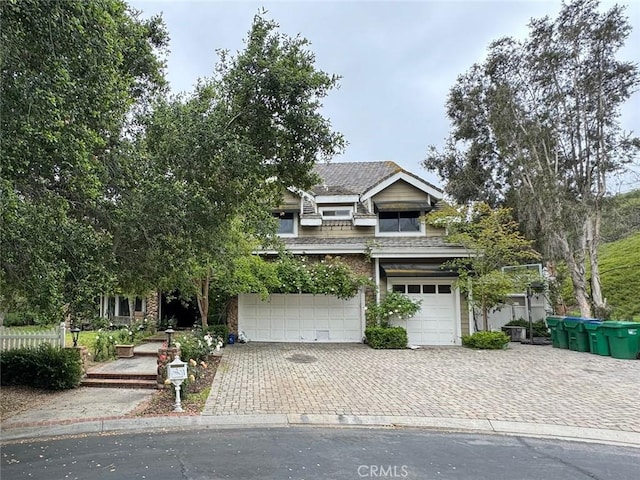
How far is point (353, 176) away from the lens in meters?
19.6

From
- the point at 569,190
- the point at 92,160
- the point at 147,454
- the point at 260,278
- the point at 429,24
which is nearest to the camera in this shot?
the point at 147,454

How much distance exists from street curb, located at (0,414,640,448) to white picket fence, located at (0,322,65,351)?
2.89 meters

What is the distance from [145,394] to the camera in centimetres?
796

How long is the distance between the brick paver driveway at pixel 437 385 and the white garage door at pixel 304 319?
2198mm

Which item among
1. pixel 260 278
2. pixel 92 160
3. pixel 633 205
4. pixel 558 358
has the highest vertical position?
pixel 633 205

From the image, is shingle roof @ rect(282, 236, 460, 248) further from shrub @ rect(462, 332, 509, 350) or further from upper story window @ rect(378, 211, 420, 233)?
shrub @ rect(462, 332, 509, 350)

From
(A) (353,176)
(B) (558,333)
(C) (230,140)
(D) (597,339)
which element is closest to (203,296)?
(C) (230,140)

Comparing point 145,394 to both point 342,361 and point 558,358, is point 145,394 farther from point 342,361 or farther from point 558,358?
point 558,358

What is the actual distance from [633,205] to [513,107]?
6.95 metres

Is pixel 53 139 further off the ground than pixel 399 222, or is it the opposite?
pixel 399 222

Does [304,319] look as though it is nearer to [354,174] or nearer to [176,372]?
[354,174]

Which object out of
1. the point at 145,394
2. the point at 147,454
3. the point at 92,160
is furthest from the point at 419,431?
the point at 92,160

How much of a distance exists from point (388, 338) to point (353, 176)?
29.2 ft

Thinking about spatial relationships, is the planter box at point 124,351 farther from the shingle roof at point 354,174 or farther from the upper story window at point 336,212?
the shingle roof at point 354,174
